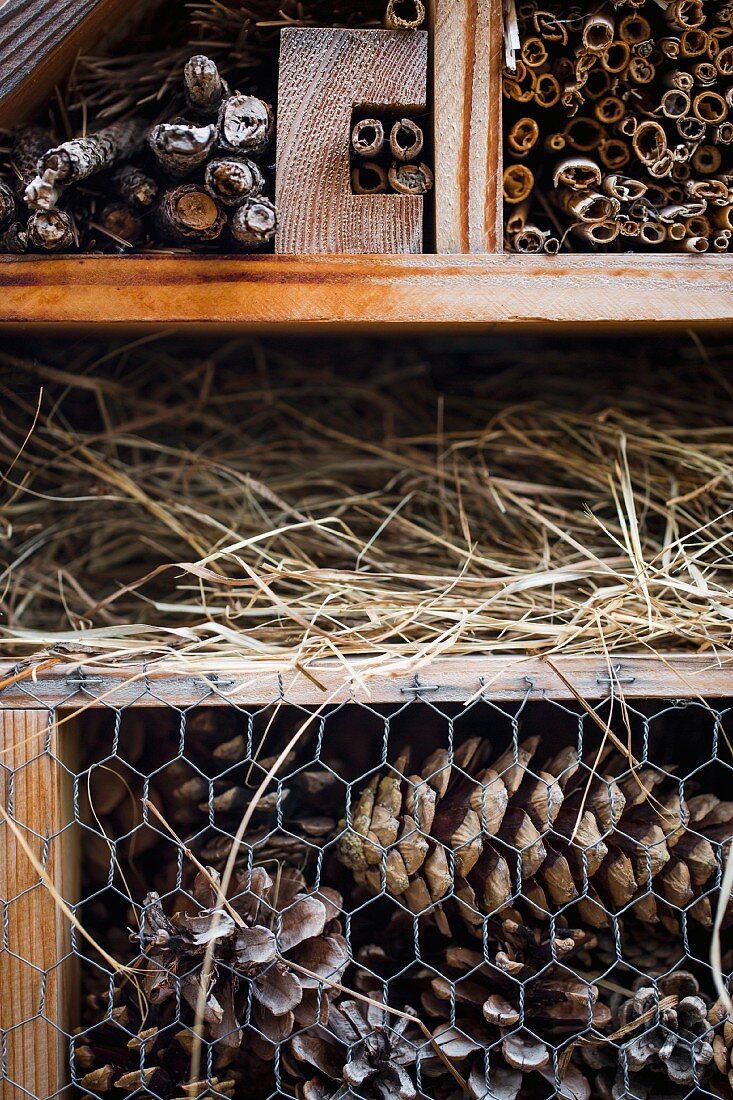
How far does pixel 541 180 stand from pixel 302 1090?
0.85m

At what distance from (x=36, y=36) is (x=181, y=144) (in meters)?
0.19

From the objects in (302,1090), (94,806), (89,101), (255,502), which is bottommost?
(302,1090)

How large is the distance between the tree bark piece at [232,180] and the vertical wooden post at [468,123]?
0.17 meters

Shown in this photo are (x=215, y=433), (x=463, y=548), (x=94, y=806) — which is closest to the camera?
(x=94, y=806)

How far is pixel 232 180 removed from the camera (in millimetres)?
719

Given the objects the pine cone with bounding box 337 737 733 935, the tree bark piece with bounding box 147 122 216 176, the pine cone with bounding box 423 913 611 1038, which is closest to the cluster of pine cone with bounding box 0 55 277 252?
the tree bark piece with bounding box 147 122 216 176

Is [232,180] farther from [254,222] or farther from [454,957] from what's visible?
[454,957]

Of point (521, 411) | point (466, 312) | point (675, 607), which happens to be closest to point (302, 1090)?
point (675, 607)

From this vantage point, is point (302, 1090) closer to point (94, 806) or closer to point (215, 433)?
point (94, 806)

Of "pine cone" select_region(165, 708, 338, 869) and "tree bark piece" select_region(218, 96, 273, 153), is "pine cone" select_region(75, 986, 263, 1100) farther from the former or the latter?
"tree bark piece" select_region(218, 96, 273, 153)

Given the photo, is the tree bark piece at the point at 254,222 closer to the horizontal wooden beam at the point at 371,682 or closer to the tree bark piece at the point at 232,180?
the tree bark piece at the point at 232,180

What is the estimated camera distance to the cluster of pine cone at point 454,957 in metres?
0.68

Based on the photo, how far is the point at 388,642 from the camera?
84 centimetres

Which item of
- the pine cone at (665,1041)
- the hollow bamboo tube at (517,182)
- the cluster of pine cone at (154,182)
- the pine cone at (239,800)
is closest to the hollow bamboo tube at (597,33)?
the hollow bamboo tube at (517,182)
